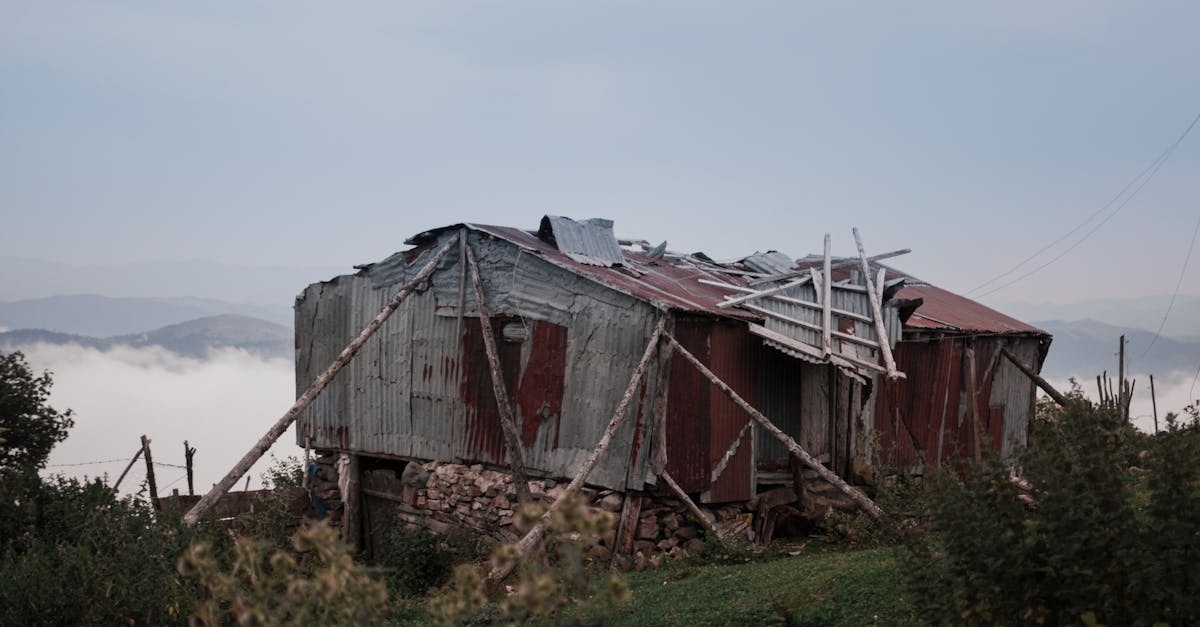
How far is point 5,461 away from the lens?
19.1m

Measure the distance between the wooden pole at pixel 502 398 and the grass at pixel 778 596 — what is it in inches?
97.7

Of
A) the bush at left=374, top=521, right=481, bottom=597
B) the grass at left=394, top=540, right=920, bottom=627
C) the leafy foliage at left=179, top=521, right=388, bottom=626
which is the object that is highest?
the leafy foliage at left=179, top=521, right=388, bottom=626

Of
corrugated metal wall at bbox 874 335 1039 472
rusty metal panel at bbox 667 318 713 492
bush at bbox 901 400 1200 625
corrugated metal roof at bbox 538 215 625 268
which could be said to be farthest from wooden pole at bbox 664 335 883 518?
bush at bbox 901 400 1200 625

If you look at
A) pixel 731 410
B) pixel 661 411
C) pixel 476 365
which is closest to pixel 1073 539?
pixel 661 411

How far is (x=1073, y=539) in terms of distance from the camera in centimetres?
550

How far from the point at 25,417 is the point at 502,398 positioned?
11.5m

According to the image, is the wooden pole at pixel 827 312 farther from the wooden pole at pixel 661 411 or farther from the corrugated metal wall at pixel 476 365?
the corrugated metal wall at pixel 476 365

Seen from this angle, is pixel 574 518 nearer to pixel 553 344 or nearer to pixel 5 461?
pixel 553 344

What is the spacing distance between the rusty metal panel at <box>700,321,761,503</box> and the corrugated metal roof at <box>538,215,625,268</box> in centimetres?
246

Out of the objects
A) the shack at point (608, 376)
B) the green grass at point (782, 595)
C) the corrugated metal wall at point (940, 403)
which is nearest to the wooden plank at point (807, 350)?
the shack at point (608, 376)

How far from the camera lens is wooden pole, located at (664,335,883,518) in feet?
38.1

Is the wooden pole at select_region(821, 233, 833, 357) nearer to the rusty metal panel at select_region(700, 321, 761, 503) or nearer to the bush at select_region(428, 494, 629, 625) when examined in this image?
the rusty metal panel at select_region(700, 321, 761, 503)

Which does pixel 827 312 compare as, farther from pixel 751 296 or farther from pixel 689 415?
pixel 689 415

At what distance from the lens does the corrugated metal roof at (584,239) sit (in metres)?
15.2
